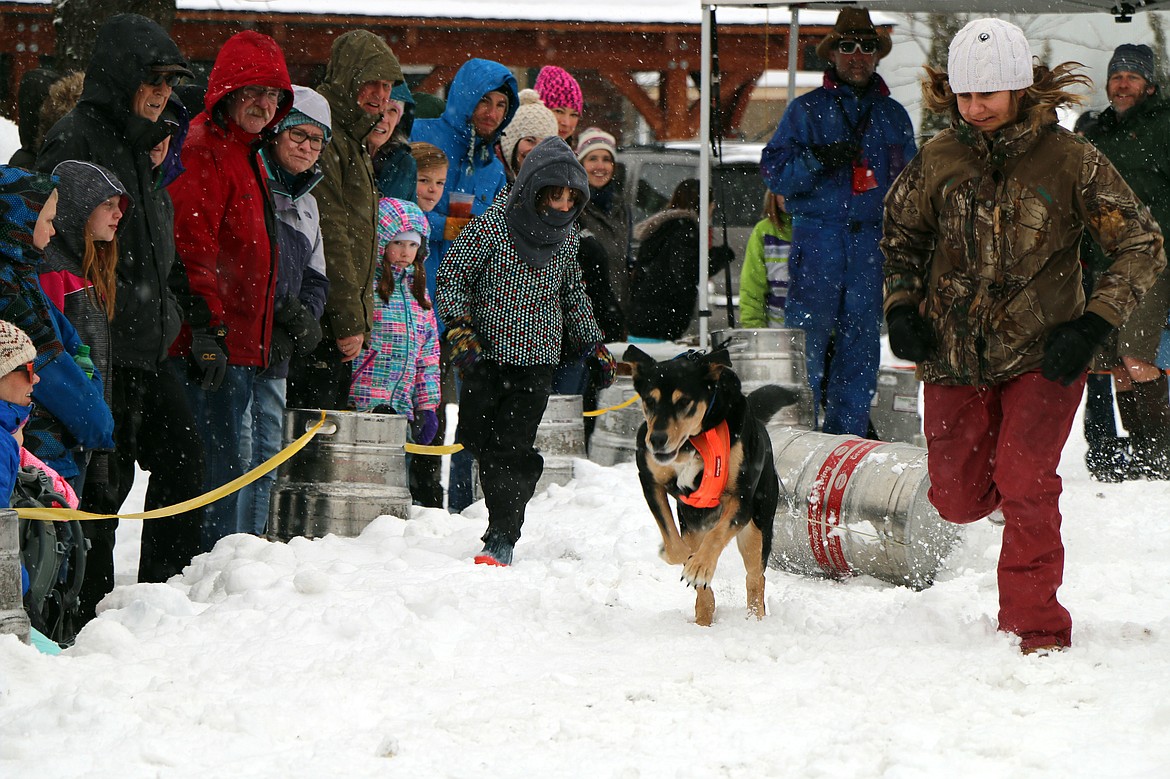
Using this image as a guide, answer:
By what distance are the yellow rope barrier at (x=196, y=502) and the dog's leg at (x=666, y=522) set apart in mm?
1774

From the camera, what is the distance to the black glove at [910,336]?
497cm

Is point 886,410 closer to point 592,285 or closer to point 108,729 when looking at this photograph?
point 592,285

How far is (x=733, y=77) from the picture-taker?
20359 mm

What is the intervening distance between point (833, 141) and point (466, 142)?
2.36 metres

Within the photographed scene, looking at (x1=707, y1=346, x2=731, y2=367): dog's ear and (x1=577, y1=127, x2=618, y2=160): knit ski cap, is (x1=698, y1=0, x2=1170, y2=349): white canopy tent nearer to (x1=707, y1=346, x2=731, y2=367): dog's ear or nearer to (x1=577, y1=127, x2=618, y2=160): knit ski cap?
(x1=577, y1=127, x2=618, y2=160): knit ski cap

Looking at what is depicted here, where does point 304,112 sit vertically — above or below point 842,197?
above

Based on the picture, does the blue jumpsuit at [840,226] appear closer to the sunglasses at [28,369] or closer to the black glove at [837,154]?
the black glove at [837,154]

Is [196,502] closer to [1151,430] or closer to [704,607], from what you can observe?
[704,607]

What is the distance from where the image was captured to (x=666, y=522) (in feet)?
18.2

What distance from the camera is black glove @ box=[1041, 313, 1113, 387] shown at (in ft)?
14.8

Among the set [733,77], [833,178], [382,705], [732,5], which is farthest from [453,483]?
[733,77]

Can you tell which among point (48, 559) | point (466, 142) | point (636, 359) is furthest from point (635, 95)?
point (48, 559)

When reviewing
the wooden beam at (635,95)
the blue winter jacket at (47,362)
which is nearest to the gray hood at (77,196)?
the blue winter jacket at (47,362)

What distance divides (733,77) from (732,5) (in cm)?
1107
